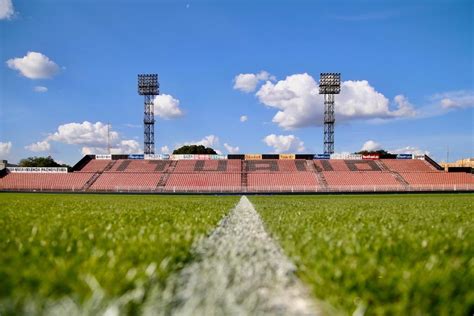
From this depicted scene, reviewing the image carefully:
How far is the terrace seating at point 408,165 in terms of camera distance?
218 ft

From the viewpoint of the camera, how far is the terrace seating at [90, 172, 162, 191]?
189 ft

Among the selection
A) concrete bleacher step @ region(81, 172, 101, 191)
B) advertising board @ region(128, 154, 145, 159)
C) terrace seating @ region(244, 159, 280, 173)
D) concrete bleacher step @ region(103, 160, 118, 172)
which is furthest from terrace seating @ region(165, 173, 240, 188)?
concrete bleacher step @ region(103, 160, 118, 172)

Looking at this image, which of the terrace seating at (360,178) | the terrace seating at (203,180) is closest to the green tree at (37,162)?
the terrace seating at (203,180)

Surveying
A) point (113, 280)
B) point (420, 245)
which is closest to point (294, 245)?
point (420, 245)

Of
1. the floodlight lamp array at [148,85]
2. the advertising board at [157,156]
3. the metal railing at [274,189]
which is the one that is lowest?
the metal railing at [274,189]

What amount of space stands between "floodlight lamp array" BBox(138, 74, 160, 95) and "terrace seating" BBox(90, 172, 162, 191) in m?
17.6

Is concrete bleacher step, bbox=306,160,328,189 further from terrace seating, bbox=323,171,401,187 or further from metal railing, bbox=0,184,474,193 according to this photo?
metal railing, bbox=0,184,474,193

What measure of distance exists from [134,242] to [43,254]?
2.41 ft

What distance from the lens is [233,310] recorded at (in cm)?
173

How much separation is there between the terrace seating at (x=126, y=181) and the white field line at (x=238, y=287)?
181 ft

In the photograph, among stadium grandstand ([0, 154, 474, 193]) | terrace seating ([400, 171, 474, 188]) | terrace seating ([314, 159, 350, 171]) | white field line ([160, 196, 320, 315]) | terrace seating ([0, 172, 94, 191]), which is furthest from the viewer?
terrace seating ([314, 159, 350, 171])

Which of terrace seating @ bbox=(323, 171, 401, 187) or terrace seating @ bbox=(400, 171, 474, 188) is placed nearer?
terrace seating @ bbox=(323, 171, 401, 187)

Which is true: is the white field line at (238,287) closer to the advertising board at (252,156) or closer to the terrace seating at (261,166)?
the terrace seating at (261,166)

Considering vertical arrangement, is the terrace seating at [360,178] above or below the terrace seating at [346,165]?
below
